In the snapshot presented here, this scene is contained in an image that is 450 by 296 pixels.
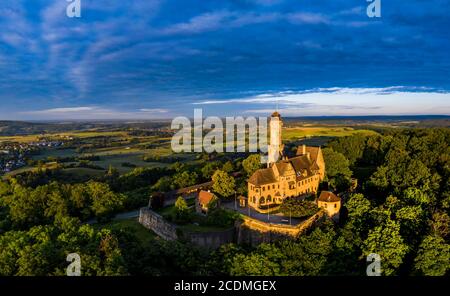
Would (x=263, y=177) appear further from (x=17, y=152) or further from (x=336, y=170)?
(x=17, y=152)

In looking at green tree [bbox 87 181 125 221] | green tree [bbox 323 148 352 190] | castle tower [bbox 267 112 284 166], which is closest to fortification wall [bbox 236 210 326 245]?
green tree [bbox 323 148 352 190]

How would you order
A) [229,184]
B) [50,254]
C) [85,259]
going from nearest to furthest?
1. [85,259]
2. [50,254]
3. [229,184]

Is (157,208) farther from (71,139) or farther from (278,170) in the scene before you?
(71,139)

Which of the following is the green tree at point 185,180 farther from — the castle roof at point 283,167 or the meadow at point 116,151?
the meadow at point 116,151

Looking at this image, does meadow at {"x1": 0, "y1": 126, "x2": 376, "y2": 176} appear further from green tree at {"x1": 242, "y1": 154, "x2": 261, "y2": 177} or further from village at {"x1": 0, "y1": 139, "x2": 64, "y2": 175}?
green tree at {"x1": 242, "y1": 154, "x2": 261, "y2": 177}

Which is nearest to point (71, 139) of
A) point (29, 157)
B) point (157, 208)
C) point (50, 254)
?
point (29, 157)

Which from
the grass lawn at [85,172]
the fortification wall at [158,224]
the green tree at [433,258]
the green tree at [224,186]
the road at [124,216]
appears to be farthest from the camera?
the grass lawn at [85,172]

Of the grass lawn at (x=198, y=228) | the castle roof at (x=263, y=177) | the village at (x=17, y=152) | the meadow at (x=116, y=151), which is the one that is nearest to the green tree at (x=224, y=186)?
the castle roof at (x=263, y=177)
